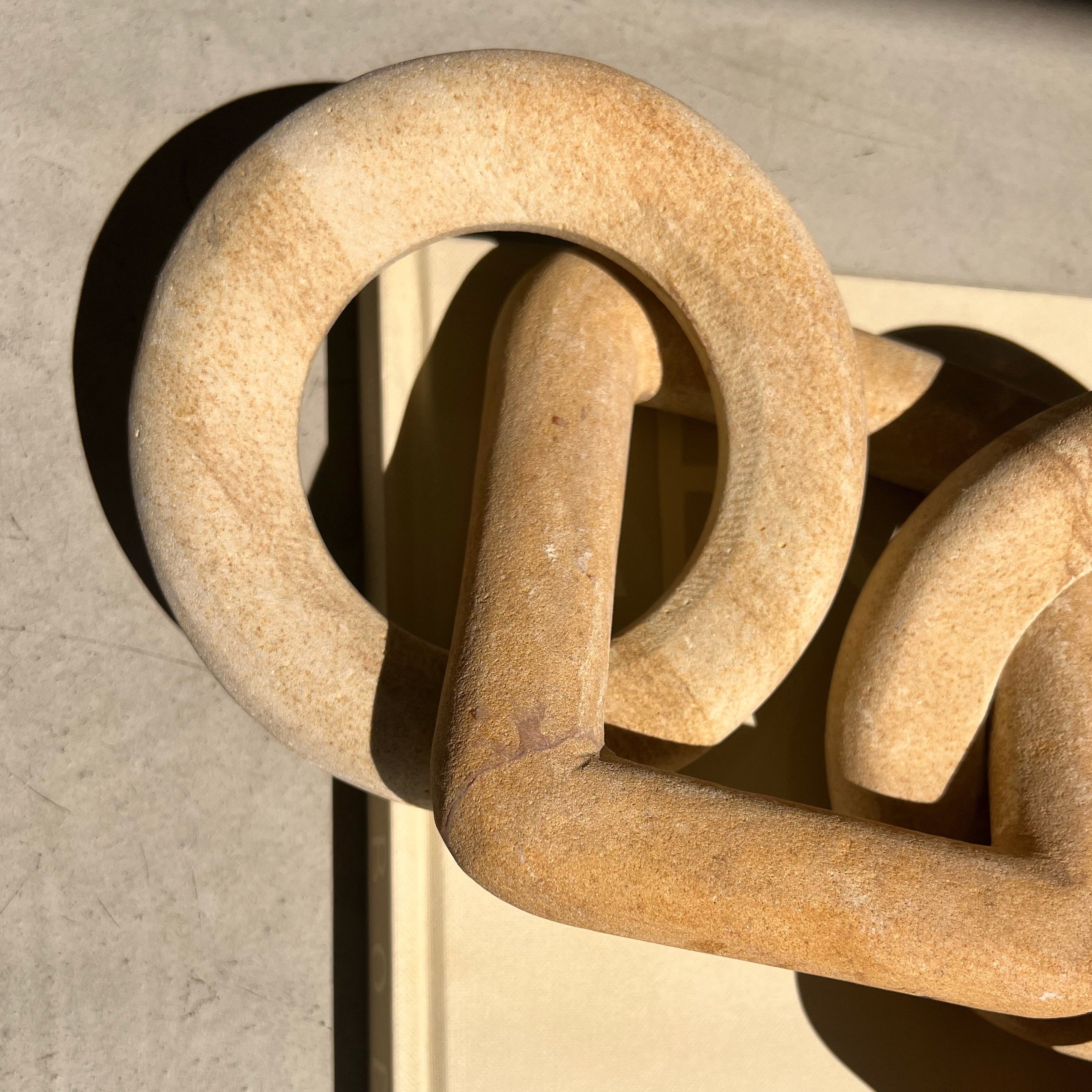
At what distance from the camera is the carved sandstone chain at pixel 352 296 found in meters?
1.14

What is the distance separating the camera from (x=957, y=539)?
1.18 m

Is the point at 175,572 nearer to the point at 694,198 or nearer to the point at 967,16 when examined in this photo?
the point at 694,198

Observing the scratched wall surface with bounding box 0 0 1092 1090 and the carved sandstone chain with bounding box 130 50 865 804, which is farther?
the scratched wall surface with bounding box 0 0 1092 1090

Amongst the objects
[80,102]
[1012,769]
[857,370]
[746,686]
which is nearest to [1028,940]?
[1012,769]

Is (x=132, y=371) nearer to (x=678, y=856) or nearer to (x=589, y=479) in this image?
(x=589, y=479)

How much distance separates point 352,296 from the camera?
123 cm

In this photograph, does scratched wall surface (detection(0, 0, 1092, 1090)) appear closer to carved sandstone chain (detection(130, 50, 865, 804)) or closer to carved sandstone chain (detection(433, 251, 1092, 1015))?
carved sandstone chain (detection(130, 50, 865, 804))

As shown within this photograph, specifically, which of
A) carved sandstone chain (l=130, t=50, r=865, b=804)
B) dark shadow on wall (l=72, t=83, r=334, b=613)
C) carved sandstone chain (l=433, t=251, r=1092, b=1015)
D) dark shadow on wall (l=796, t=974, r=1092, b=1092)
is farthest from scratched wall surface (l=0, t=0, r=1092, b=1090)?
dark shadow on wall (l=796, t=974, r=1092, b=1092)

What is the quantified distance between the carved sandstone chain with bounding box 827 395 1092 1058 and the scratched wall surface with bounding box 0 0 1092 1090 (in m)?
0.66

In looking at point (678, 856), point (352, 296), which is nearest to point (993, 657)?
point (678, 856)

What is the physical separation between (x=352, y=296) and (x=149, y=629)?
0.51 meters

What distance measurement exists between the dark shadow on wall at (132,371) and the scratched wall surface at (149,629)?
2 cm

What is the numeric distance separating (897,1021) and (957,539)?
0.67 metres

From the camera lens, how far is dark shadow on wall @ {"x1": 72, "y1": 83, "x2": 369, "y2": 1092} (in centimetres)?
Answer: 137
